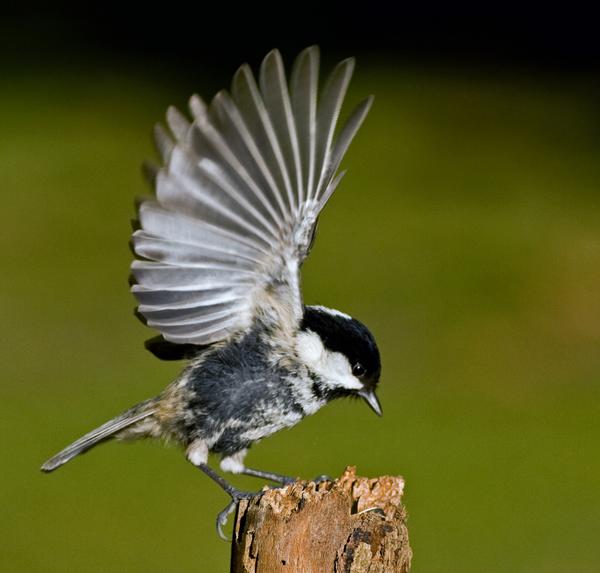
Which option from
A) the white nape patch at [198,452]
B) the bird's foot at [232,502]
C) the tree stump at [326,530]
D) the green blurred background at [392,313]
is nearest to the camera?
the tree stump at [326,530]

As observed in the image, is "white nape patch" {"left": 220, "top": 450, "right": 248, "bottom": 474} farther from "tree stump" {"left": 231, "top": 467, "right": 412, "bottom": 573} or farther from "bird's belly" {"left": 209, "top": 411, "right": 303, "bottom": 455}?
"tree stump" {"left": 231, "top": 467, "right": 412, "bottom": 573}

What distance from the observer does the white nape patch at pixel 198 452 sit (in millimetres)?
3438

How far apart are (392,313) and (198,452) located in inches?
204

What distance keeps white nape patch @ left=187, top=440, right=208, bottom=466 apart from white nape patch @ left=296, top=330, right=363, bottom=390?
1.22 feet

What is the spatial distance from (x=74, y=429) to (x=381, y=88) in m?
6.49

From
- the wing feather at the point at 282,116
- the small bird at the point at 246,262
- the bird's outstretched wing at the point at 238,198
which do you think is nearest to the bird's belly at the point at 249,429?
the small bird at the point at 246,262

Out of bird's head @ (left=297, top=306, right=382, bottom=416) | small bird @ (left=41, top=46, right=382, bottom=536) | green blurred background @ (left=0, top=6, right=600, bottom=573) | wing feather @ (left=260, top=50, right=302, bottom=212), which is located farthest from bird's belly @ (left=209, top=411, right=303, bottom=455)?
green blurred background @ (left=0, top=6, right=600, bottom=573)

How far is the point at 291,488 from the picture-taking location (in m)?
2.76

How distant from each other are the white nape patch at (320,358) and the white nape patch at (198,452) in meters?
0.37

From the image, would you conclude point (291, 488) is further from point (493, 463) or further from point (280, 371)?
point (493, 463)

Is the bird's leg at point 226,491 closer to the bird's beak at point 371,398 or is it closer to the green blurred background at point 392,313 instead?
the bird's beak at point 371,398

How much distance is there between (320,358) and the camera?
3314 millimetres

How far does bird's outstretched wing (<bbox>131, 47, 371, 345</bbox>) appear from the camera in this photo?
3.09m

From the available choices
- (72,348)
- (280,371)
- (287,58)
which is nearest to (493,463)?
(72,348)
